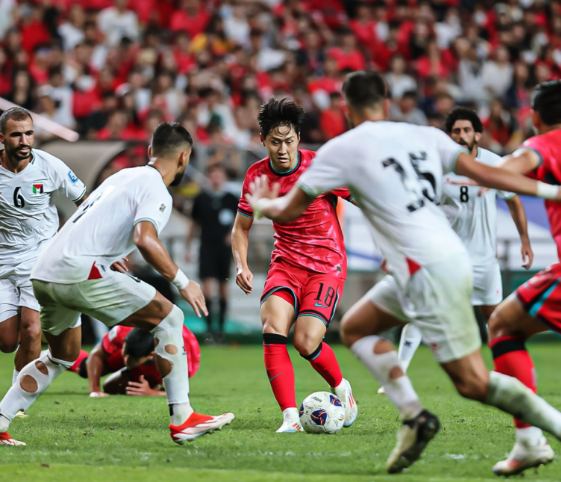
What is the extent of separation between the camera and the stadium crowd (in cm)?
1641

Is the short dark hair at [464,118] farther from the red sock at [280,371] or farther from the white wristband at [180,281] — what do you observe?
the white wristband at [180,281]

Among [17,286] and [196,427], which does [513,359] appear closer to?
[196,427]

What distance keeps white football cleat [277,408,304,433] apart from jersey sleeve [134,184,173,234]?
192 centimetres

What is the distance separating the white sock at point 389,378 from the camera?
488 centimetres

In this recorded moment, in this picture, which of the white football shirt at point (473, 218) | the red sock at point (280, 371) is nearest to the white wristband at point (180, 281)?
the red sock at point (280, 371)

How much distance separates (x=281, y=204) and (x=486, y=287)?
159 inches

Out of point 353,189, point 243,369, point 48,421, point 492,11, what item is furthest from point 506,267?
point 353,189

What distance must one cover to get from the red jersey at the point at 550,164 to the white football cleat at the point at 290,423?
8.32 feet

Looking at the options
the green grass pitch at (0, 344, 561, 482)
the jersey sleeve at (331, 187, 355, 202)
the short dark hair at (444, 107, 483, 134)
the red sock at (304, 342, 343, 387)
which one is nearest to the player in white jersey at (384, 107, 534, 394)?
the short dark hair at (444, 107, 483, 134)

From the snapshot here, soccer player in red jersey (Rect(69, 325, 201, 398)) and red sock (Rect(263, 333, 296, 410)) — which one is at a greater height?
red sock (Rect(263, 333, 296, 410))

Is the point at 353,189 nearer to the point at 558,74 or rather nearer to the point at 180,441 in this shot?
the point at 180,441

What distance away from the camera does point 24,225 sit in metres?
8.03

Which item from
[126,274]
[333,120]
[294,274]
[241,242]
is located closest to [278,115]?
[241,242]

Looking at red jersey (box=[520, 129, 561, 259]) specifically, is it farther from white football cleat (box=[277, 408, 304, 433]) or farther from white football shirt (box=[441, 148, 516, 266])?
white football shirt (box=[441, 148, 516, 266])
